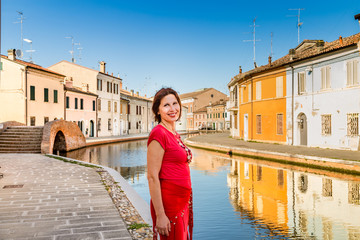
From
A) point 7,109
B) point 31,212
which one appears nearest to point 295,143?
point 31,212

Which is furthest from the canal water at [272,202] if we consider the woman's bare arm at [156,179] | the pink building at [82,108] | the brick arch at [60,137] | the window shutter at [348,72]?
the pink building at [82,108]

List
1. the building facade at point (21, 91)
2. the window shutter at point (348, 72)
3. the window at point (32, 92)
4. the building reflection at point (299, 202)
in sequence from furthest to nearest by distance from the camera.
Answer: the window at point (32, 92) < the building facade at point (21, 91) < the window shutter at point (348, 72) < the building reflection at point (299, 202)

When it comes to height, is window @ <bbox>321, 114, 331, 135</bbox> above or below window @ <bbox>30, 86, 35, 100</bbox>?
below

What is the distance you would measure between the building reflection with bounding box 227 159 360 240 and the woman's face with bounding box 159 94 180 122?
14.6 ft

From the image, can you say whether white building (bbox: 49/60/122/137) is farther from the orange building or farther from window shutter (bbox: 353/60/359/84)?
window shutter (bbox: 353/60/359/84)

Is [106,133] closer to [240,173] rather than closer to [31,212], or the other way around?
[240,173]

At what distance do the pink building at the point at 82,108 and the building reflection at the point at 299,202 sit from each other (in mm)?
25235

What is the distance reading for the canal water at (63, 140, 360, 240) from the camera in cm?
634

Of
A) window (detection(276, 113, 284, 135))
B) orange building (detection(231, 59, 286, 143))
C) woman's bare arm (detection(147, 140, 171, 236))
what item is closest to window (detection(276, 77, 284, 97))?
orange building (detection(231, 59, 286, 143))

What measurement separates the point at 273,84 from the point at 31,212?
904 inches

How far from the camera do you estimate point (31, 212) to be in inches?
227

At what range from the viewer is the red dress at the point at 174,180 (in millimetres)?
2555

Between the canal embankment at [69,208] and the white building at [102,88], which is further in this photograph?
the white building at [102,88]

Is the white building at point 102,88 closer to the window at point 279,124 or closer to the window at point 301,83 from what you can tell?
the window at point 279,124
